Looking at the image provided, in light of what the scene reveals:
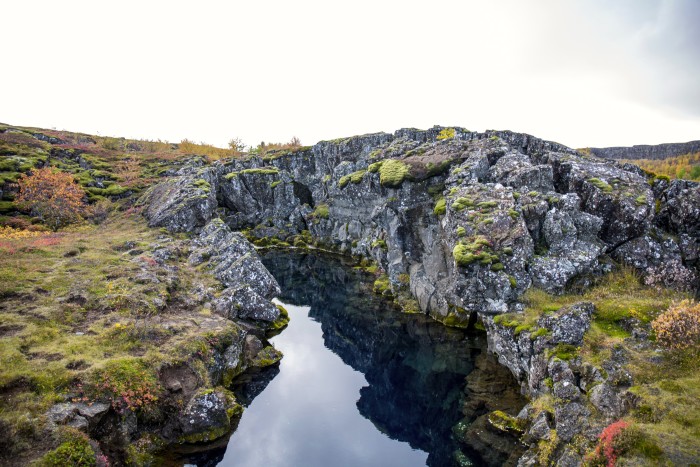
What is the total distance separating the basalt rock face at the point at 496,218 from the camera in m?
25.2

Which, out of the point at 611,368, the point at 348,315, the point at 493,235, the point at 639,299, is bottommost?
the point at 348,315

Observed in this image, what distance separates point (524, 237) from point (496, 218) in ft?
9.12

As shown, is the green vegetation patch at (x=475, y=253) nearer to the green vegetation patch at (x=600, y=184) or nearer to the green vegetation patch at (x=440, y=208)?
the green vegetation patch at (x=440, y=208)

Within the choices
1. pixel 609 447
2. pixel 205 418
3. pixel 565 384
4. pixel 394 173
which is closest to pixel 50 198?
pixel 205 418

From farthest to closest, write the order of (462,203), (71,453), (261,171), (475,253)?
1. (261,171)
2. (462,203)
3. (475,253)
4. (71,453)

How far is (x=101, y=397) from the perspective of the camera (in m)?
16.0

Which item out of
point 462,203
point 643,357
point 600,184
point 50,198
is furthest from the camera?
point 50,198

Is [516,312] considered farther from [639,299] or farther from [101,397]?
[101,397]

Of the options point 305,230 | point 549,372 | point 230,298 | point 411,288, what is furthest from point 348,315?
point 305,230

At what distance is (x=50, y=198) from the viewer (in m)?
41.9

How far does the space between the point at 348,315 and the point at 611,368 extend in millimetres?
25255

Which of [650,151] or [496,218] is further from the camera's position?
[650,151]

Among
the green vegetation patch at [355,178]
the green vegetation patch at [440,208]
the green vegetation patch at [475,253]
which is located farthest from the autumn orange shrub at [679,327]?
the green vegetation patch at [355,178]

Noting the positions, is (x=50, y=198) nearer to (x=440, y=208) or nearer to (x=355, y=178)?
(x=355, y=178)
